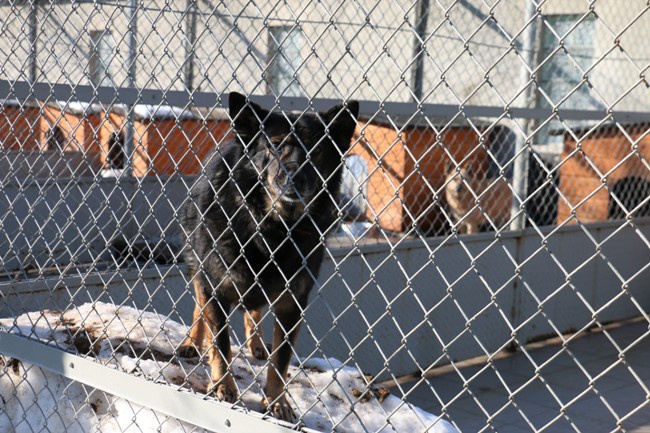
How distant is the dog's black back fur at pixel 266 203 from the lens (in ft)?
8.82

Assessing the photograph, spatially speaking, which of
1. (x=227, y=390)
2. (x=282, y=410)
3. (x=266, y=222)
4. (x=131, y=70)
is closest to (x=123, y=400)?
(x=227, y=390)

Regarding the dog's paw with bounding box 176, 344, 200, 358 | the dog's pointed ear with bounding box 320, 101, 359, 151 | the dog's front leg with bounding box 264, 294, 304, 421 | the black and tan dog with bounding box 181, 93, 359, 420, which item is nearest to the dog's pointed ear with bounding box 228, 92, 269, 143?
the black and tan dog with bounding box 181, 93, 359, 420

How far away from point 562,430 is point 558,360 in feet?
5.36

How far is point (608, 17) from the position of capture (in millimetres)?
9602

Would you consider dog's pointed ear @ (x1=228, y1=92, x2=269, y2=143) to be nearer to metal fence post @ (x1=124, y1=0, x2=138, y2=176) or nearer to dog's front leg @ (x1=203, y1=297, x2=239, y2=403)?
metal fence post @ (x1=124, y1=0, x2=138, y2=176)

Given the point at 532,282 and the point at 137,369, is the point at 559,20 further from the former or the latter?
the point at 137,369

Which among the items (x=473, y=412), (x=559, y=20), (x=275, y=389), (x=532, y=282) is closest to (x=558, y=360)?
(x=532, y=282)

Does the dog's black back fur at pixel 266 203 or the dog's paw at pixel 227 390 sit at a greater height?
the dog's black back fur at pixel 266 203

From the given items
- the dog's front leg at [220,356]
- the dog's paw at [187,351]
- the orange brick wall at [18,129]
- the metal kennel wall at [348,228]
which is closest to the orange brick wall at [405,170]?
the metal kennel wall at [348,228]

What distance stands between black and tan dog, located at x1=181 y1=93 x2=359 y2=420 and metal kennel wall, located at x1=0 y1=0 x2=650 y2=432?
0.11 meters

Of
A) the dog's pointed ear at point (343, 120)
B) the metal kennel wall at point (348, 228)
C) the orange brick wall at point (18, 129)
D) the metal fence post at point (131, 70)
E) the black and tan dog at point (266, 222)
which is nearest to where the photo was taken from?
the metal kennel wall at point (348, 228)

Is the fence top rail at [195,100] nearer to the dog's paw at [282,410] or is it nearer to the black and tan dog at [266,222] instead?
the black and tan dog at [266,222]

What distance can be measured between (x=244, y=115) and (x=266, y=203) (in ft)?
1.43

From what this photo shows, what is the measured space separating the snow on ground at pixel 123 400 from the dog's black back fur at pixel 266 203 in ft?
1.09
